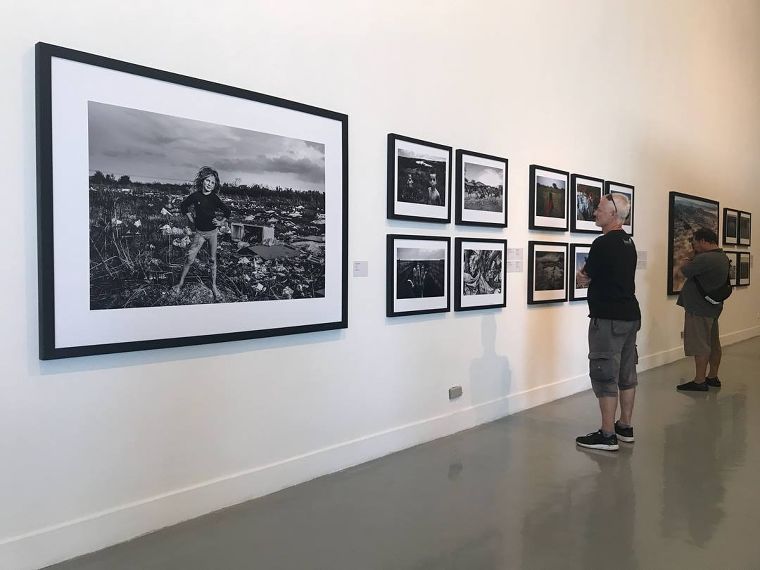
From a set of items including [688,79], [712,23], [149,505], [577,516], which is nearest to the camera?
[149,505]

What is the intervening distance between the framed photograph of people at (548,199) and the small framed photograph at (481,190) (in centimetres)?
54

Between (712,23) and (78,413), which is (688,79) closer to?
(712,23)

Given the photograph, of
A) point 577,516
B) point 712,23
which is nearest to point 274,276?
point 577,516

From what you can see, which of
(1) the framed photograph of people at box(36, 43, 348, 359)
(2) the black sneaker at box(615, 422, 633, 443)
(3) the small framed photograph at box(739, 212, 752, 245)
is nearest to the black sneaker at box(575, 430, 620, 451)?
(2) the black sneaker at box(615, 422, 633, 443)

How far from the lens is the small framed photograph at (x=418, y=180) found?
5.05 meters

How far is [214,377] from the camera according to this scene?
397cm

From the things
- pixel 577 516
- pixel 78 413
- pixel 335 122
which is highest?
pixel 335 122

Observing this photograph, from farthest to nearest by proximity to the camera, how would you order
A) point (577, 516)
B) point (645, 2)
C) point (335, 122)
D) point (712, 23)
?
point (712, 23) < point (645, 2) < point (335, 122) < point (577, 516)

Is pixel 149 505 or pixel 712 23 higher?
pixel 712 23

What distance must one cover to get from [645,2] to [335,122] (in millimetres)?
6490

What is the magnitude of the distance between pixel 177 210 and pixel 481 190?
3.23 m

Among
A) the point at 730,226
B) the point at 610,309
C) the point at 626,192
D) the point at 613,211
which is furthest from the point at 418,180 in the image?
the point at 730,226

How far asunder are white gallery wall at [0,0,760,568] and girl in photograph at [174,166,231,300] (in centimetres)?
56

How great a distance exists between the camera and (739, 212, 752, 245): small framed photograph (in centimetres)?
1224
